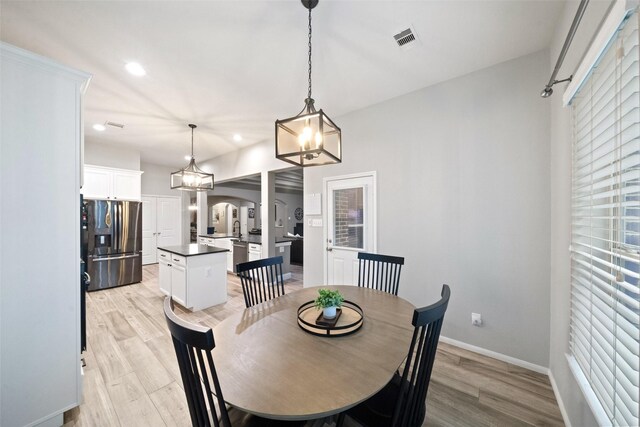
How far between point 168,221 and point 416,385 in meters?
7.63

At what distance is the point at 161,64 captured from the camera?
7.82ft

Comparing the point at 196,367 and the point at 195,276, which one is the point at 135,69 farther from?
the point at 196,367

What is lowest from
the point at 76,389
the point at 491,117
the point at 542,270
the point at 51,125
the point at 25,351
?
the point at 76,389

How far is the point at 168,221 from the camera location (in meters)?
6.91

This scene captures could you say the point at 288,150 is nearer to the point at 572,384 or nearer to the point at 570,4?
the point at 570,4

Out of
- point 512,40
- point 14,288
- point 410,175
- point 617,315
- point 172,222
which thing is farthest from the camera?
point 172,222

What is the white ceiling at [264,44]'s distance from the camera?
69.3 inches

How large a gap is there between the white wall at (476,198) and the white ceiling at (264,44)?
311 millimetres

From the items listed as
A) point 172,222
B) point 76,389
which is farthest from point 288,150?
point 172,222

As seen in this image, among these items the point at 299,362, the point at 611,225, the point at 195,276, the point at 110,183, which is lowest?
the point at 195,276

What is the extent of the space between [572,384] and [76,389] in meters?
3.40

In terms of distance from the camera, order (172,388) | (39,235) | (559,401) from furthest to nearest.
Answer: (172,388) < (559,401) < (39,235)

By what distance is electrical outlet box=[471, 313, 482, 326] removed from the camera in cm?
243

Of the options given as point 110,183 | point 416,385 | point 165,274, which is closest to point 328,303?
point 416,385
